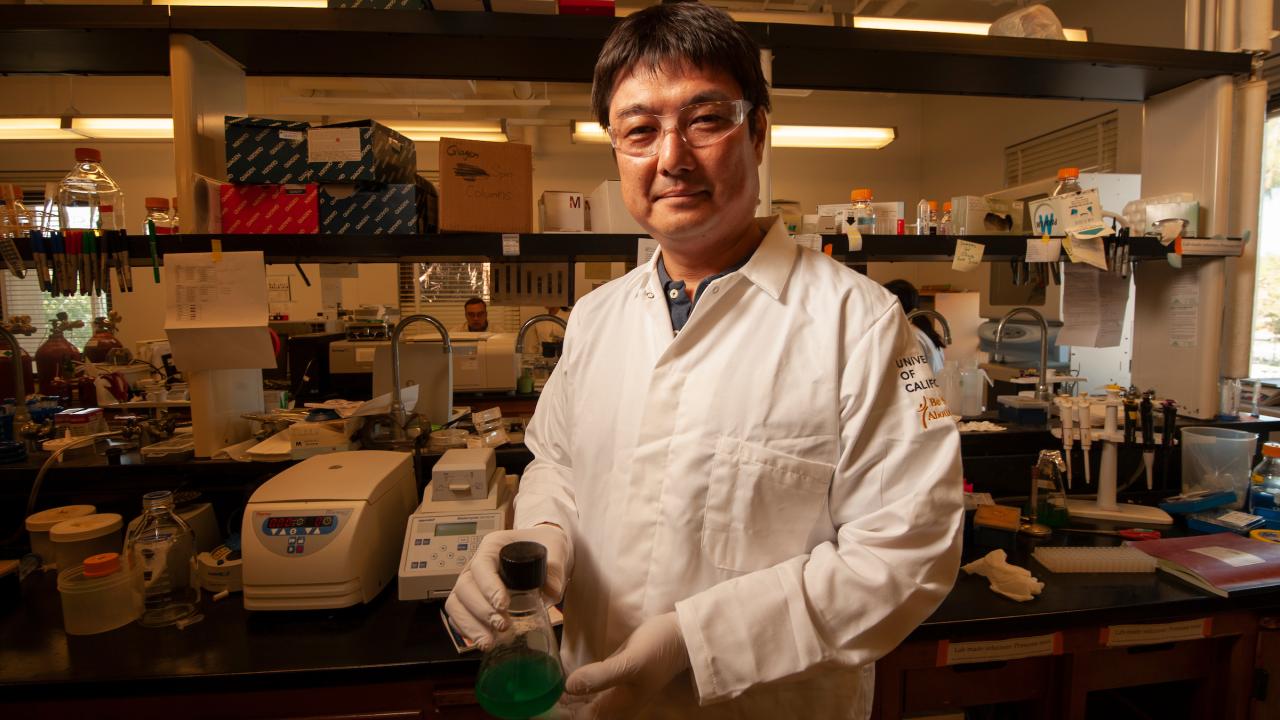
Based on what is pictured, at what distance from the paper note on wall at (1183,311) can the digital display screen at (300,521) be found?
264cm

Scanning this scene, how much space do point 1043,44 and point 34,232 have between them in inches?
107

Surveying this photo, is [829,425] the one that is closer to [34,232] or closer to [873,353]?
[873,353]

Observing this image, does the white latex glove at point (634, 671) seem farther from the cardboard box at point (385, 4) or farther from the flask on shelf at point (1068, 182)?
the flask on shelf at point (1068, 182)

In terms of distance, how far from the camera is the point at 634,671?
81cm

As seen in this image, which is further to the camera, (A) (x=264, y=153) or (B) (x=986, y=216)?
(B) (x=986, y=216)

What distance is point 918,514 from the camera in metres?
0.79

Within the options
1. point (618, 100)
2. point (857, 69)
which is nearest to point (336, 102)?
point (857, 69)

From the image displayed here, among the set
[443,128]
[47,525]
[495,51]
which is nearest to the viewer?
[47,525]

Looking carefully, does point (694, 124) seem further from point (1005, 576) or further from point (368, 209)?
point (1005, 576)

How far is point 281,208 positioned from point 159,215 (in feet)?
1.94

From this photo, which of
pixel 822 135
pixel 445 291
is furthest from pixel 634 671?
pixel 445 291

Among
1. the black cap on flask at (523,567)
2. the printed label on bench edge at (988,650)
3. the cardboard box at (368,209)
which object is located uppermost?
the cardboard box at (368,209)

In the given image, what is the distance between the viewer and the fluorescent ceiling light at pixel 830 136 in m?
3.91

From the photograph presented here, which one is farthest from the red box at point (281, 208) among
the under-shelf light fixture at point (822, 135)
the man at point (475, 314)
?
the man at point (475, 314)
